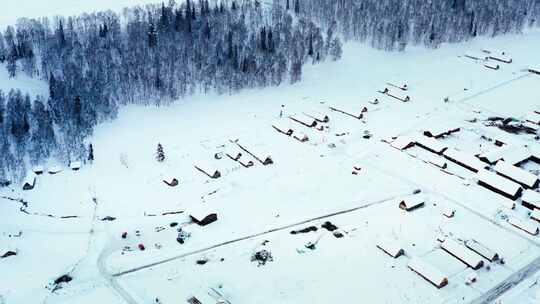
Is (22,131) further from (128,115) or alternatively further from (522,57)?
(522,57)

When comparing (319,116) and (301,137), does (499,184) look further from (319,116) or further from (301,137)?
(319,116)

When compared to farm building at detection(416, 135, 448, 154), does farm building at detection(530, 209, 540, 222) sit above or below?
below

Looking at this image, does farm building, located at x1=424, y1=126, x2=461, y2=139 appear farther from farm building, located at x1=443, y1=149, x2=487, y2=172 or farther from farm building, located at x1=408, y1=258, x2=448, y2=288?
farm building, located at x1=408, y1=258, x2=448, y2=288

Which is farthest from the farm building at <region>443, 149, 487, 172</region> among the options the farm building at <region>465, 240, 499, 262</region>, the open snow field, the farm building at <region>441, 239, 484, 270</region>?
the farm building at <region>441, 239, 484, 270</region>

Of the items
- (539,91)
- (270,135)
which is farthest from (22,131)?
(539,91)

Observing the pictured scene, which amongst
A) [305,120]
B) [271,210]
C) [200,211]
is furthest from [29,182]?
[305,120]

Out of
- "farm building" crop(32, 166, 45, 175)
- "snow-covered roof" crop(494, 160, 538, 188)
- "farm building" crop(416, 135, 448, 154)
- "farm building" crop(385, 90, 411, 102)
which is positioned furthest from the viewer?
"farm building" crop(385, 90, 411, 102)

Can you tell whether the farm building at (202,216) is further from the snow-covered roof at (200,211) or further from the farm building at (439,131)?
the farm building at (439,131)

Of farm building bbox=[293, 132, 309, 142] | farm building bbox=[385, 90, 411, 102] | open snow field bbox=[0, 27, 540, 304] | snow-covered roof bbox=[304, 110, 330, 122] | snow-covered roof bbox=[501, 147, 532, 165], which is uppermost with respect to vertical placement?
farm building bbox=[385, 90, 411, 102]
